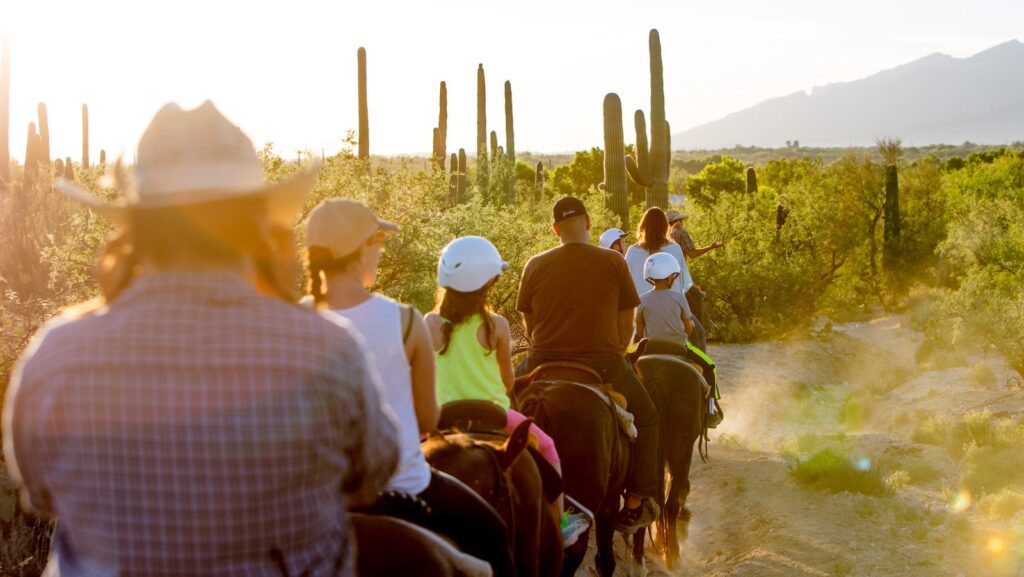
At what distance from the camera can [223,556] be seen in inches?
94.9

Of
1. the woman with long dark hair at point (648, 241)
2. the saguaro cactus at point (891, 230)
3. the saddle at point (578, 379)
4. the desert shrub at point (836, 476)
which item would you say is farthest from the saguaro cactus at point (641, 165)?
the saguaro cactus at point (891, 230)

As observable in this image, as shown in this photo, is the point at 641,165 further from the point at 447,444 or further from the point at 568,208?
the point at 447,444

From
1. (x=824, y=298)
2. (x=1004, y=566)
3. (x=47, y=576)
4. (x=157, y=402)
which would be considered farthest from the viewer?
(x=824, y=298)

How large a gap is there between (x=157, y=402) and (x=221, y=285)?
0.99 ft

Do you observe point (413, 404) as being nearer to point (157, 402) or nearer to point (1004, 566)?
point (157, 402)

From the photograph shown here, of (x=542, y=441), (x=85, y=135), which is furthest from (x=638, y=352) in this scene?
(x=85, y=135)

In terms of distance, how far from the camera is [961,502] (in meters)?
10.9

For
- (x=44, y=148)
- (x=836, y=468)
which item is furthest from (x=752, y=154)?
(x=836, y=468)

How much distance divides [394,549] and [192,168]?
5.36 ft

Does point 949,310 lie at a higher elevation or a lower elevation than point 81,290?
lower

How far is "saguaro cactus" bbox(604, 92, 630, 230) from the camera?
70.3ft

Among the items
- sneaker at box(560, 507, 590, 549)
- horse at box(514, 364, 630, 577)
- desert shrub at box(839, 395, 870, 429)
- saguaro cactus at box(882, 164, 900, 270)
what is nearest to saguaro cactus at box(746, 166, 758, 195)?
saguaro cactus at box(882, 164, 900, 270)

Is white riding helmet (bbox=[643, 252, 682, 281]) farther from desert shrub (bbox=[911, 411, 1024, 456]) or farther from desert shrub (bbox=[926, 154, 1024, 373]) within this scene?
desert shrub (bbox=[926, 154, 1024, 373])

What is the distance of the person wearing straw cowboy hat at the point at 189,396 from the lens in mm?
2303
